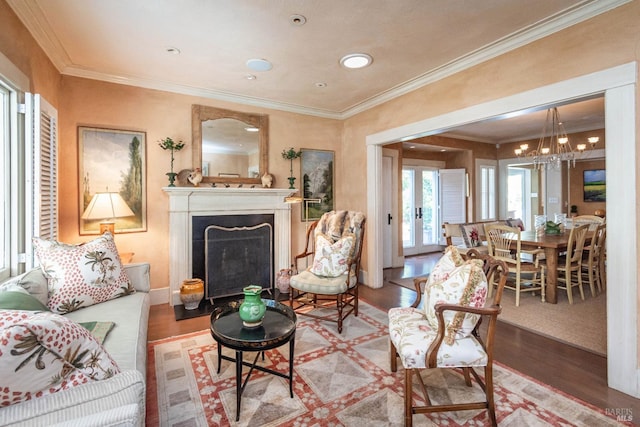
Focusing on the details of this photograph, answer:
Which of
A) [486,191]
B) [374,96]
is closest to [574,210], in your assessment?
[486,191]

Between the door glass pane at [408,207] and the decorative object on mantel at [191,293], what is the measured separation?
4.88 meters

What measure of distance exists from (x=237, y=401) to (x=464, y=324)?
1.43 metres

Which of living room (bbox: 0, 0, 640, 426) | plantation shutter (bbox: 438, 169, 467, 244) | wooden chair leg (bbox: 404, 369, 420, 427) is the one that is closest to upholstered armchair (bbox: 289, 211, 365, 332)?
living room (bbox: 0, 0, 640, 426)

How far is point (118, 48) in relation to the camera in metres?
2.85

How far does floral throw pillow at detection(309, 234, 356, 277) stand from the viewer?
333cm

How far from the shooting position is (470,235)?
4652 mm

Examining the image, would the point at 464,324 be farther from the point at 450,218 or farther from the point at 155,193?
the point at 450,218

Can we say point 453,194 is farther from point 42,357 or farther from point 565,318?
point 42,357

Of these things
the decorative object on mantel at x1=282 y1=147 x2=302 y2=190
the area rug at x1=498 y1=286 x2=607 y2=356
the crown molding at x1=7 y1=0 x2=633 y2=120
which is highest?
the crown molding at x1=7 y1=0 x2=633 y2=120

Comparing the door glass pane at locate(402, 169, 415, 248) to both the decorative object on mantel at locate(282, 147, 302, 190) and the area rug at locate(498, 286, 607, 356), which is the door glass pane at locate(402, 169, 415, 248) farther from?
the decorative object on mantel at locate(282, 147, 302, 190)

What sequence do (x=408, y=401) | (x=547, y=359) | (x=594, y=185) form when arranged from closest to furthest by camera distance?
1. (x=408, y=401)
2. (x=547, y=359)
3. (x=594, y=185)

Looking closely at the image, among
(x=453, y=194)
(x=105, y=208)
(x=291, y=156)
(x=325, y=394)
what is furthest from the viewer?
(x=453, y=194)

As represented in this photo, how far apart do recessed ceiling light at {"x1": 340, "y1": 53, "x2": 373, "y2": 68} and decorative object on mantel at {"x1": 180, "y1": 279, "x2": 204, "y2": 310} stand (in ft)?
9.67

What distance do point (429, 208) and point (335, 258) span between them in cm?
492
